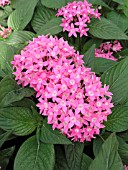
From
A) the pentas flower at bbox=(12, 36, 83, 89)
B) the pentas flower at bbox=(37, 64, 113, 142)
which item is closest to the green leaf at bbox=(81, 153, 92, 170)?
the pentas flower at bbox=(37, 64, 113, 142)

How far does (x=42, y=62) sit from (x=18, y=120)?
0.91ft

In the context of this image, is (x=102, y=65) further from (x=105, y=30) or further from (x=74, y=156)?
(x=74, y=156)

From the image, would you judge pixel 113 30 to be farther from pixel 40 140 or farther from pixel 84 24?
pixel 40 140

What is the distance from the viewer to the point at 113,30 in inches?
73.4

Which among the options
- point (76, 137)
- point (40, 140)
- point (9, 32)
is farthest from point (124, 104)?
point (9, 32)

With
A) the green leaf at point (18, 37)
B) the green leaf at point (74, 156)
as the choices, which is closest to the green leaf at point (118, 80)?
the green leaf at point (74, 156)

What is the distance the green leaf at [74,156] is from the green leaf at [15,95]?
299 mm

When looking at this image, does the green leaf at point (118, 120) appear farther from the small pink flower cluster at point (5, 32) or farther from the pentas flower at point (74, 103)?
the small pink flower cluster at point (5, 32)

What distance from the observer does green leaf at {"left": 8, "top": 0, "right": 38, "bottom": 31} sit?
1.96m

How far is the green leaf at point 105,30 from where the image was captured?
6.02 feet

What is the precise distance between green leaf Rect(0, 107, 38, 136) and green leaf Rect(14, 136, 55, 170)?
0.19 ft

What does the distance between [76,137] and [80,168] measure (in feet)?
0.51

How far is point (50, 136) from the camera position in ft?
4.08

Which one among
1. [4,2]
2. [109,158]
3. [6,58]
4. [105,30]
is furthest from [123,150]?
[4,2]
